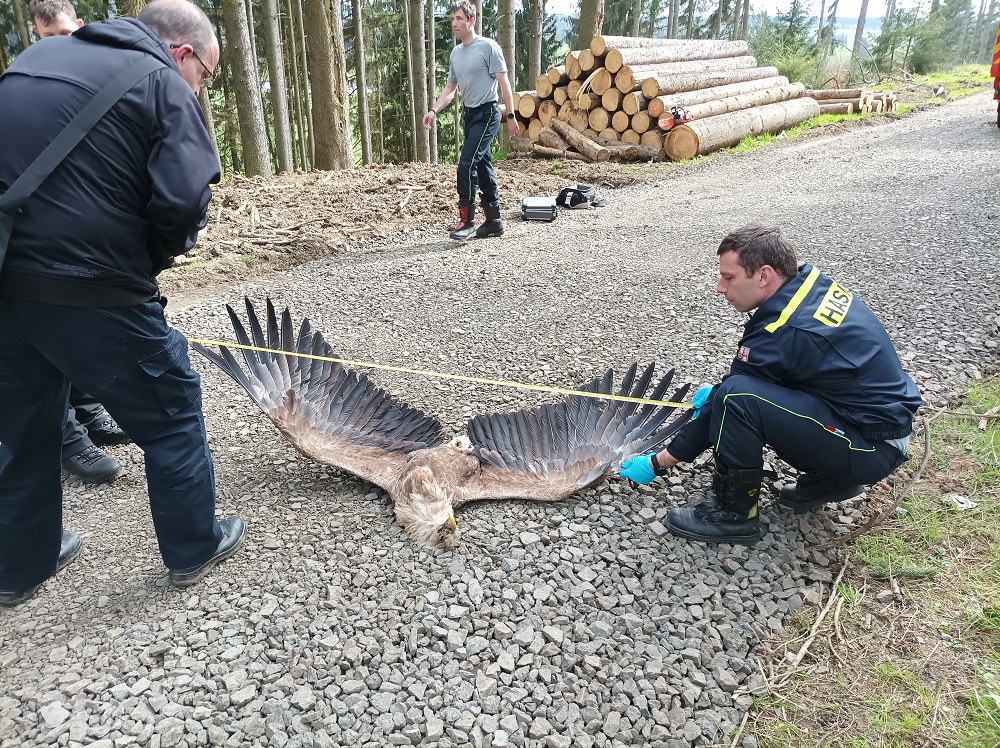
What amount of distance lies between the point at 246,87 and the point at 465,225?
5.51 metres

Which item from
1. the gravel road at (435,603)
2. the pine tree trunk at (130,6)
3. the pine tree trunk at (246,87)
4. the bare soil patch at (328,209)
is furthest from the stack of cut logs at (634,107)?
the gravel road at (435,603)

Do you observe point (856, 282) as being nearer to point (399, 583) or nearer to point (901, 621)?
point (901, 621)

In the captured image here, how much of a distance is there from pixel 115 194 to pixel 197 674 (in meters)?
1.56

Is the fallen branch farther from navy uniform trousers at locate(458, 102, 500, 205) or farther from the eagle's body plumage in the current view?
navy uniform trousers at locate(458, 102, 500, 205)

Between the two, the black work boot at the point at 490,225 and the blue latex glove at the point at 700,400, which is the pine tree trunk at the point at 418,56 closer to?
the black work boot at the point at 490,225

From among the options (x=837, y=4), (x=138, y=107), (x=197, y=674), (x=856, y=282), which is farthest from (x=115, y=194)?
(x=837, y=4)

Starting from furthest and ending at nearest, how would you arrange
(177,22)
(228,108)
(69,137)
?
(228,108)
(177,22)
(69,137)

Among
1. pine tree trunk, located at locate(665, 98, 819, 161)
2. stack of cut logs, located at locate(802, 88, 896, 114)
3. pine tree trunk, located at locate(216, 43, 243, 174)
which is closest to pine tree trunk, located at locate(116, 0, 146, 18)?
pine tree trunk, located at locate(665, 98, 819, 161)

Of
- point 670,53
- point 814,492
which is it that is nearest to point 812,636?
point 814,492

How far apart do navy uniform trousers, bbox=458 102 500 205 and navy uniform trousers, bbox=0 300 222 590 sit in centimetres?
475

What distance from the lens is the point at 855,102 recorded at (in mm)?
16281

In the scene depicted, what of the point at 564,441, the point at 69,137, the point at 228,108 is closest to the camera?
the point at 69,137

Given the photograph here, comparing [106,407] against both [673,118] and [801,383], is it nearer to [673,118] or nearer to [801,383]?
[801,383]

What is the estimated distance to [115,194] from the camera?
2.08m
